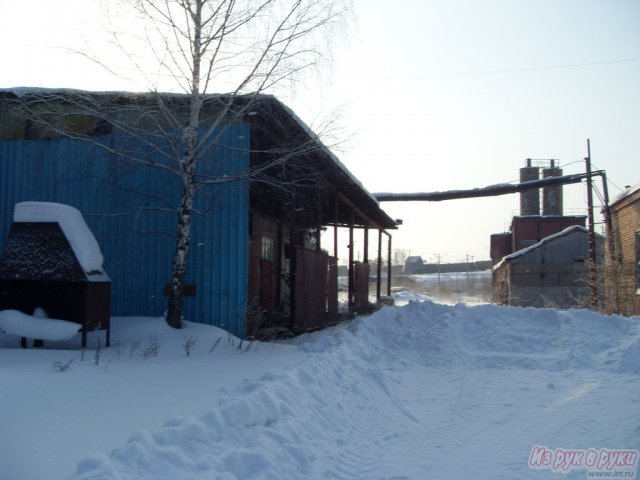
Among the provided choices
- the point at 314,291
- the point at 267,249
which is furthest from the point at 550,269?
the point at 314,291

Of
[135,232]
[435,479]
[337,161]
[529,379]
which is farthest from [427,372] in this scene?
→ [135,232]

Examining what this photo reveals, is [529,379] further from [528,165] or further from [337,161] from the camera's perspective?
[528,165]

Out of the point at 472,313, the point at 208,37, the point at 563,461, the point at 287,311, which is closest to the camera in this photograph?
the point at 563,461

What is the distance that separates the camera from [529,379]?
885cm

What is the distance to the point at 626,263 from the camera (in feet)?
65.1

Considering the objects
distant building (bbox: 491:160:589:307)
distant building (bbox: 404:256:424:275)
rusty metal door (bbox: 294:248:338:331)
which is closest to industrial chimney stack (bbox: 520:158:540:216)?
distant building (bbox: 491:160:589:307)

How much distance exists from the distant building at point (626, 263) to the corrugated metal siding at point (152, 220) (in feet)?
44.4

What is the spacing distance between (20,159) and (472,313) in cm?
1037

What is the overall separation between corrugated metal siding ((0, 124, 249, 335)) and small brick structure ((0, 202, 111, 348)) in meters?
2.18

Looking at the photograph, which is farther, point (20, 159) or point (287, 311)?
point (287, 311)

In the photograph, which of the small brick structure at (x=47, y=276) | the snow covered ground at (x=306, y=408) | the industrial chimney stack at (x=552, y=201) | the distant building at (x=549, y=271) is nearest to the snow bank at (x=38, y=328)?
the small brick structure at (x=47, y=276)

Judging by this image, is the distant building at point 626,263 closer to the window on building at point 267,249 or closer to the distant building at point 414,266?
the window on building at point 267,249

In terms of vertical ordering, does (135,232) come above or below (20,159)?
below

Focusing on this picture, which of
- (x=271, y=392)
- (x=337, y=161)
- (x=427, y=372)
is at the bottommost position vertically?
(x=427, y=372)
